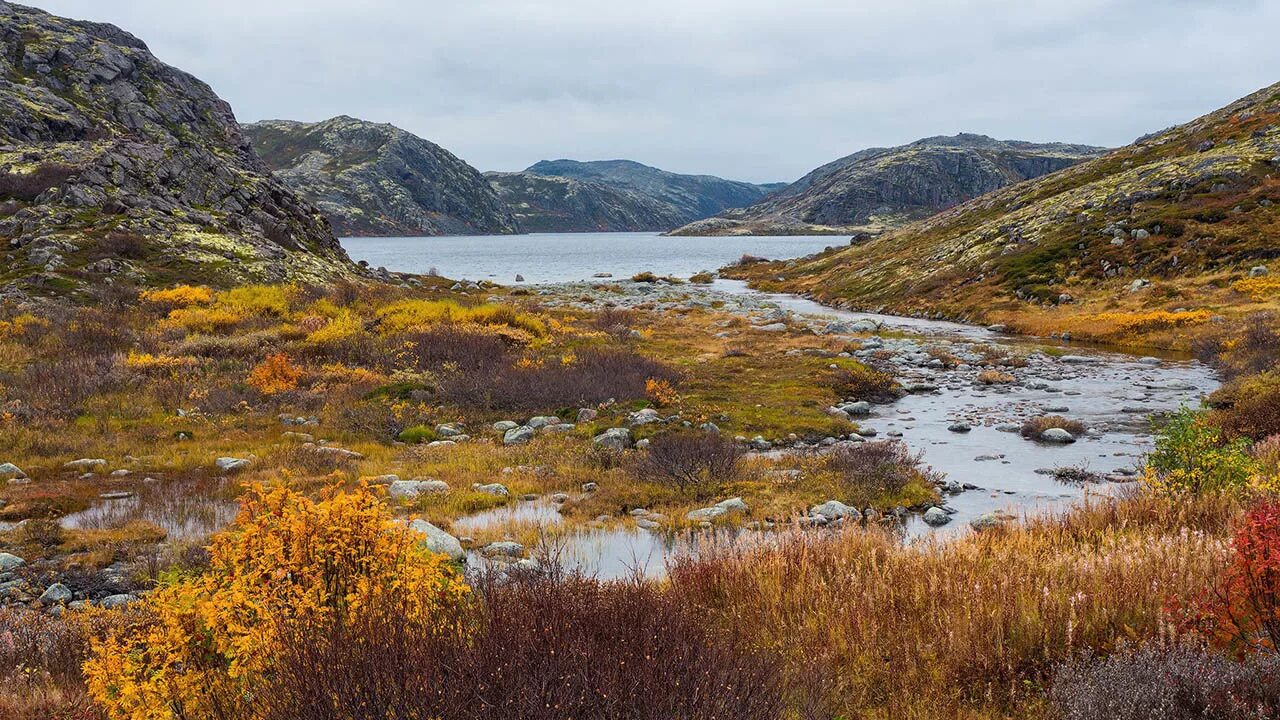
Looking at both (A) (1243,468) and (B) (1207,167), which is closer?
(A) (1243,468)

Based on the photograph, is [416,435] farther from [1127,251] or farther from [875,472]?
[1127,251]

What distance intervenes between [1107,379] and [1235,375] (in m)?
3.23

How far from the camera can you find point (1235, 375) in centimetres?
2122

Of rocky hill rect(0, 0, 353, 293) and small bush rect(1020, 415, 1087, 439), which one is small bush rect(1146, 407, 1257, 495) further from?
rocky hill rect(0, 0, 353, 293)

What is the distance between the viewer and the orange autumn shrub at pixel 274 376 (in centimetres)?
1814

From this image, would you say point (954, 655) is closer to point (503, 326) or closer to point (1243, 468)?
point (1243, 468)

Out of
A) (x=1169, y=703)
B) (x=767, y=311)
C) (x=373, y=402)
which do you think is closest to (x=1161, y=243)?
(x=767, y=311)

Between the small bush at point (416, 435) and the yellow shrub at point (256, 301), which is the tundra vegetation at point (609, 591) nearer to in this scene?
the small bush at point (416, 435)

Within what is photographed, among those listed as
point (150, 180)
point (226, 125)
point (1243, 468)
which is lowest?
point (1243, 468)

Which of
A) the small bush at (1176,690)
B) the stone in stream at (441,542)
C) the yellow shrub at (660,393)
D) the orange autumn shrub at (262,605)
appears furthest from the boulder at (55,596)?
the yellow shrub at (660,393)

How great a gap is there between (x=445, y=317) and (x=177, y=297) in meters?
10.8

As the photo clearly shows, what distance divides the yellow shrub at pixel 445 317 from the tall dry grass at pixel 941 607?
2235 cm

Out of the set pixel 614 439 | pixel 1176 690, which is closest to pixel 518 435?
pixel 614 439

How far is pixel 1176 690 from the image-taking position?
3.78 m
